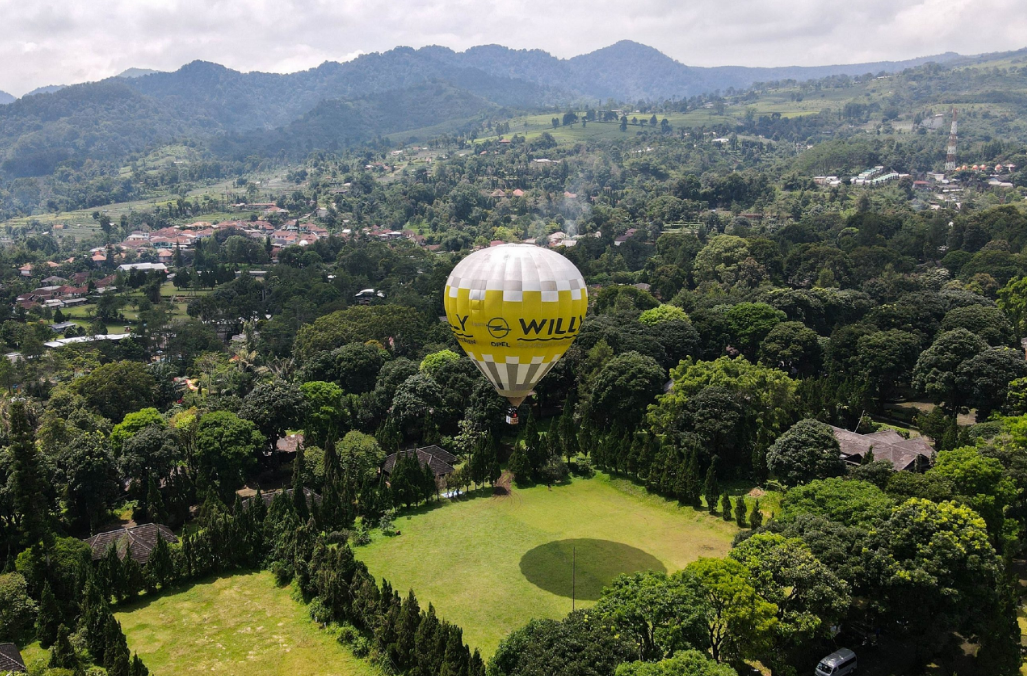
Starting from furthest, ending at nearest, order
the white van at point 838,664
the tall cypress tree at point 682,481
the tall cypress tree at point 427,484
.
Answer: the tall cypress tree at point 427,484, the tall cypress tree at point 682,481, the white van at point 838,664

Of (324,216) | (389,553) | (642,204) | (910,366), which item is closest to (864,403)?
(910,366)

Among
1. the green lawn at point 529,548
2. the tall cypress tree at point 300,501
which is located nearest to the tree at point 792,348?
the green lawn at point 529,548

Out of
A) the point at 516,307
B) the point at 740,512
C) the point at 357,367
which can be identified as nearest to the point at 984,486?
the point at 740,512

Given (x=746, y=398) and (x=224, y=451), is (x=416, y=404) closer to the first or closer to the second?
(x=224, y=451)

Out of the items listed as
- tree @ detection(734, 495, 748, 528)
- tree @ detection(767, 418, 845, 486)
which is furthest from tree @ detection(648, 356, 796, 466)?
tree @ detection(734, 495, 748, 528)

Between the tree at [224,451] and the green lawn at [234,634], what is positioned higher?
the tree at [224,451]

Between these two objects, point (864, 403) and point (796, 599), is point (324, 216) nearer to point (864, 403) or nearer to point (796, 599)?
point (864, 403)

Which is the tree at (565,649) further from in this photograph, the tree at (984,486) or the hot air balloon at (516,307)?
the tree at (984,486)
